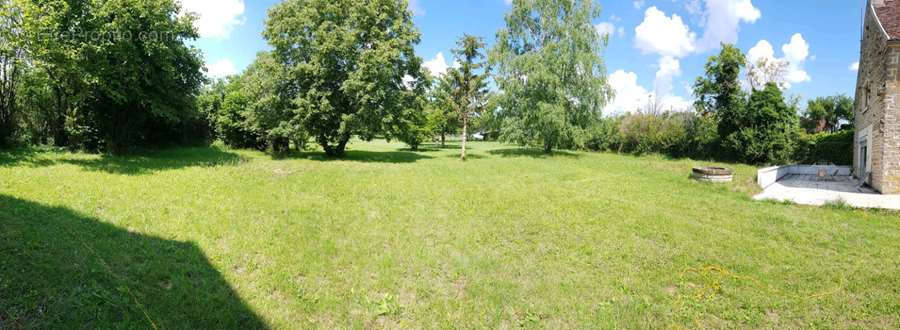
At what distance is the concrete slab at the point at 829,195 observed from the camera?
359 inches

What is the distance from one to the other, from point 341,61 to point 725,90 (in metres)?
24.1

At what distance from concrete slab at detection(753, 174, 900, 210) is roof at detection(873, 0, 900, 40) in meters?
4.36

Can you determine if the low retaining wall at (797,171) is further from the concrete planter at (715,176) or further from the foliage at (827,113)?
the foliage at (827,113)

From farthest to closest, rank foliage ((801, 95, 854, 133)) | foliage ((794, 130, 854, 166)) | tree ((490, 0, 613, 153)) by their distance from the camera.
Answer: foliage ((801, 95, 854, 133))
tree ((490, 0, 613, 153))
foliage ((794, 130, 854, 166))

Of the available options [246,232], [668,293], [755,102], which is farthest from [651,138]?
[246,232]

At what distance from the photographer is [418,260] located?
5730mm

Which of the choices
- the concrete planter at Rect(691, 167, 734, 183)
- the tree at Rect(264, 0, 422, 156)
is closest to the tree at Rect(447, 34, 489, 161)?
the tree at Rect(264, 0, 422, 156)

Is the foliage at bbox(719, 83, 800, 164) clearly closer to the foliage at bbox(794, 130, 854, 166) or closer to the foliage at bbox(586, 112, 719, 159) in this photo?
the foliage at bbox(794, 130, 854, 166)

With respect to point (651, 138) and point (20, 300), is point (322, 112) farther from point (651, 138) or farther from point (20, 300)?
point (651, 138)

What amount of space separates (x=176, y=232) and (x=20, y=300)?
2.42 metres

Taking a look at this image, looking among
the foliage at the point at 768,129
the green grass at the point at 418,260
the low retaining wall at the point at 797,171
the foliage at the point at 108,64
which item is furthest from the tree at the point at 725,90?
the foliage at the point at 108,64

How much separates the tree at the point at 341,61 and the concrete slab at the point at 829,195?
607 inches

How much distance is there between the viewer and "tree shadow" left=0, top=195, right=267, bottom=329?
3795mm

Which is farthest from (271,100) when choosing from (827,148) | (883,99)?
(827,148)
